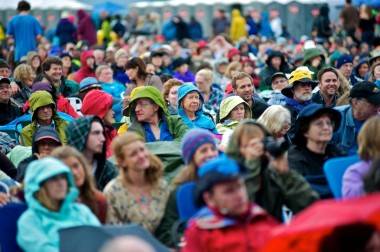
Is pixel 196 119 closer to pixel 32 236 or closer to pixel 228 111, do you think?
pixel 228 111

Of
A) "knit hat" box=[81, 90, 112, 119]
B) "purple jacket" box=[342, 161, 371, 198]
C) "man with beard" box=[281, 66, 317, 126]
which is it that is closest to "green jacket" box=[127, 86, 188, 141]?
"knit hat" box=[81, 90, 112, 119]

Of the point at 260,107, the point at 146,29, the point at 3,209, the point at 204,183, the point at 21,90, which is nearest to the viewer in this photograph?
the point at 204,183

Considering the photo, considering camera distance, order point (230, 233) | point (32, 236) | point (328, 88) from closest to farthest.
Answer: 1. point (230, 233)
2. point (32, 236)
3. point (328, 88)

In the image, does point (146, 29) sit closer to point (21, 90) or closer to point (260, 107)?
point (21, 90)

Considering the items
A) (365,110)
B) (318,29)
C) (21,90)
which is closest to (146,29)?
(318,29)

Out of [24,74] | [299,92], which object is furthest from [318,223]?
[24,74]

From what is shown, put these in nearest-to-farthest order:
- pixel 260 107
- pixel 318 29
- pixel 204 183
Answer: pixel 204 183 → pixel 260 107 → pixel 318 29

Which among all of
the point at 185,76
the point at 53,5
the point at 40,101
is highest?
the point at 53,5

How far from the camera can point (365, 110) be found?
12484 millimetres

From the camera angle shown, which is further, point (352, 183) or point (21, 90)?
point (21, 90)

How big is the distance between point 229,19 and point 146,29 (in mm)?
4443

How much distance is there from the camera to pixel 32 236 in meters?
8.57

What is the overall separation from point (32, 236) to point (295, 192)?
1928mm

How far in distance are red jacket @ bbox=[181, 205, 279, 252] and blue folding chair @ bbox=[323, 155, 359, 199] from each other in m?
1.64
